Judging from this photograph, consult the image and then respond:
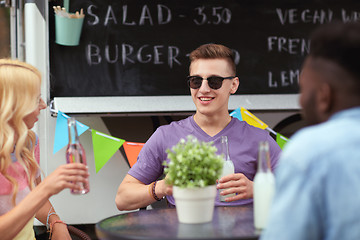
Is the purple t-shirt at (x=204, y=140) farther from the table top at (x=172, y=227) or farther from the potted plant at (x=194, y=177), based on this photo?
the potted plant at (x=194, y=177)

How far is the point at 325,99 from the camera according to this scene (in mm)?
1113

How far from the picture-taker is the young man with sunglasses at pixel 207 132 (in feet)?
8.11

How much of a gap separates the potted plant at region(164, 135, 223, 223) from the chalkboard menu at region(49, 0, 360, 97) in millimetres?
1921

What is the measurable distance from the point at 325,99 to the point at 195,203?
0.67 meters

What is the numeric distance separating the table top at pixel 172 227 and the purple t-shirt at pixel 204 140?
1.75ft

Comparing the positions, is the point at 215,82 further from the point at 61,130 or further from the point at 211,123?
the point at 61,130

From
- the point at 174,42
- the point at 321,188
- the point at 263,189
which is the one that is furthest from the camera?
the point at 174,42

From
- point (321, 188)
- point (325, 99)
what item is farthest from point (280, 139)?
point (321, 188)

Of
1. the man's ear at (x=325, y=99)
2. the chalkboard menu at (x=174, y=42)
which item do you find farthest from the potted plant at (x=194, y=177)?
the chalkboard menu at (x=174, y=42)

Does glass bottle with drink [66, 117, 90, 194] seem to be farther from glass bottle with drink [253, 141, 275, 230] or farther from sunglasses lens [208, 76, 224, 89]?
sunglasses lens [208, 76, 224, 89]

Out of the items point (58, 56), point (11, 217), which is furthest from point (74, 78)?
point (11, 217)

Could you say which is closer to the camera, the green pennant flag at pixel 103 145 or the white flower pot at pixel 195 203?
the white flower pot at pixel 195 203

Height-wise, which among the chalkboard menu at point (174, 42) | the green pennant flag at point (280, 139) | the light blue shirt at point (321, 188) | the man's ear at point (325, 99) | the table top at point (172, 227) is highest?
the chalkboard menu at point (174, 42)

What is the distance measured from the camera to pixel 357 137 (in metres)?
1.03
